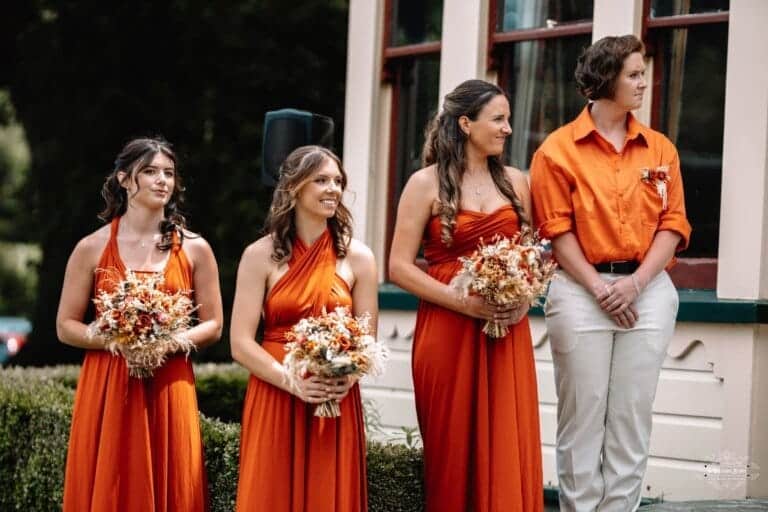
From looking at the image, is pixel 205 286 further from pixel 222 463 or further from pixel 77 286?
pixel 222 463

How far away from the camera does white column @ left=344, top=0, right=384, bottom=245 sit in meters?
9.70

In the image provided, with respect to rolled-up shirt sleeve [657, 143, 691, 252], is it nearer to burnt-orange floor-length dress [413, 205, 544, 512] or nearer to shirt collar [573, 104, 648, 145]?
shirt collar [573, 104, 648, 145]

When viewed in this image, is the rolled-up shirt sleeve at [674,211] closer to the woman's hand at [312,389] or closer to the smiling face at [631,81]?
the smiling face at [631,81]

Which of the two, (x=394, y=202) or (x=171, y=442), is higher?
(x=394, y=202)

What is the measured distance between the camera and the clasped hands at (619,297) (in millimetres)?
5953

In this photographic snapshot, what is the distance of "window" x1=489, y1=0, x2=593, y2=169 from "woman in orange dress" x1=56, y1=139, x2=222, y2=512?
10.2ft

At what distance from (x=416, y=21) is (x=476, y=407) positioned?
14.4ft

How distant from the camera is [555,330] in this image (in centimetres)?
617

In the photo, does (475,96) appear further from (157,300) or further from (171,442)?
(171,442)

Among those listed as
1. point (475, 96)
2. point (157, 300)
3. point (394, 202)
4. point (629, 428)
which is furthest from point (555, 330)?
point (394, 202)

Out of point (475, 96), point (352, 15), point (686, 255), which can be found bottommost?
point (686, 255)

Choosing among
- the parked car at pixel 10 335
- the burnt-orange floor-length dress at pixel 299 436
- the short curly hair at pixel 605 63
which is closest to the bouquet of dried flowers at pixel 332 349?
the burnt-orange floor-length dress at pixel 299 436

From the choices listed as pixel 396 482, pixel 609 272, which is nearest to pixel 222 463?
pixel 396 482

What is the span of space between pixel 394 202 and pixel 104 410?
3.86 m
